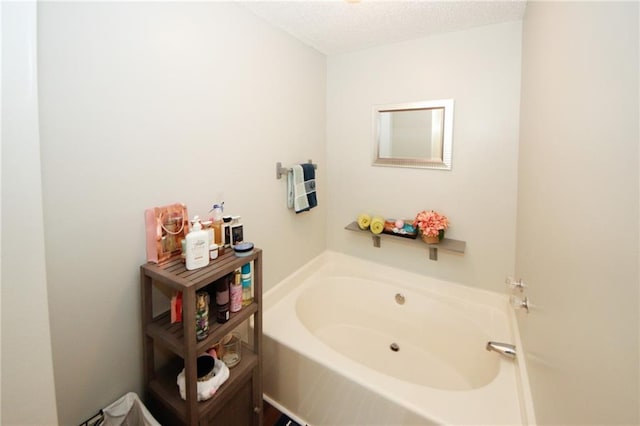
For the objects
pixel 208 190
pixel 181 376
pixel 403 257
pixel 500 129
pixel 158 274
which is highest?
pixel 500 129

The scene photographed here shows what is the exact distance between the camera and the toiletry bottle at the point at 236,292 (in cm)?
124

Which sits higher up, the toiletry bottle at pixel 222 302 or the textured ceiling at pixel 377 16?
the textured ceiling at pixel 377 16

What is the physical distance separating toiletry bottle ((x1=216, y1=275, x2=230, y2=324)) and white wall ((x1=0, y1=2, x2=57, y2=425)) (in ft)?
1.84

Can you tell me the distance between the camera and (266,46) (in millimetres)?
1648

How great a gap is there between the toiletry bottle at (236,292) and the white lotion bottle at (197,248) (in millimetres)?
160

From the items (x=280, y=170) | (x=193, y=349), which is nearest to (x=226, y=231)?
(x=193, y=349)

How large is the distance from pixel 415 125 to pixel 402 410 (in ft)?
5.56

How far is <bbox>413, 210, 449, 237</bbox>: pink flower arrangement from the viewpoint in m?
1.86

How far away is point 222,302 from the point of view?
1195 mm

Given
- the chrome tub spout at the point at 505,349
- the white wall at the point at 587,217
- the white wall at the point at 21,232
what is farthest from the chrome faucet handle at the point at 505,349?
Answer: the white wall at the point at 21,232

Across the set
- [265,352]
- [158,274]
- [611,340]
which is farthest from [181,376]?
[611,340]

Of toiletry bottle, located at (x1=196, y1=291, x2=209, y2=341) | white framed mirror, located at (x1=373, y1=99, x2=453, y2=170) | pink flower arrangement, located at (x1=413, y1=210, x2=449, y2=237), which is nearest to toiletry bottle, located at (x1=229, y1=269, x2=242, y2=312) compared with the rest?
toiletry bottle, located at (x1=196, y1=291, x2=209, y2=341)

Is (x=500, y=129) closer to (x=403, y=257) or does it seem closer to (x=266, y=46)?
(x=403, y=257)

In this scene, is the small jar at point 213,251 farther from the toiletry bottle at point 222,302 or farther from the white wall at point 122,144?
the white wall at point 122,144
